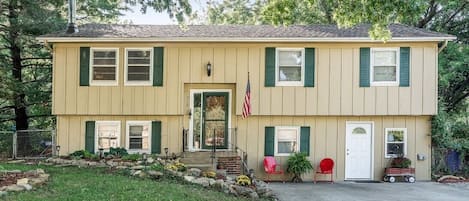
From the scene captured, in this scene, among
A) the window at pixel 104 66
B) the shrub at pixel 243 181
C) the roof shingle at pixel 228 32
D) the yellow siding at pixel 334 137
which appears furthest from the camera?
the yellow siding at pixel 334 137

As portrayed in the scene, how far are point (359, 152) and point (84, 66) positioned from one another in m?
9.58

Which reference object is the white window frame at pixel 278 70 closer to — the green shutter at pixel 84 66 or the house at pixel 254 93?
the house at pixel 254 93

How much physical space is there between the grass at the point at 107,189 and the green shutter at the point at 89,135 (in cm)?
360

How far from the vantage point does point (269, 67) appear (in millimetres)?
14625

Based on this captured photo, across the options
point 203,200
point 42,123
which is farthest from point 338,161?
point 42,123

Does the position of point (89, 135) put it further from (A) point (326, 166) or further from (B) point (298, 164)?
(A) point (326, 166)

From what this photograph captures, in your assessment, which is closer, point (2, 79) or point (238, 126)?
point (238, 126)

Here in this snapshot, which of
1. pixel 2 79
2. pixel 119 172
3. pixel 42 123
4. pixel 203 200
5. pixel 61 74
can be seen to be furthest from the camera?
pixel 42 123

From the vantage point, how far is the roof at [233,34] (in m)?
14.3

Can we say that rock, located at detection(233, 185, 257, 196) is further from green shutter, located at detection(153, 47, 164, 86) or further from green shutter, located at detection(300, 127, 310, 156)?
green shutter, located at detection(153, 47, 164, 86)

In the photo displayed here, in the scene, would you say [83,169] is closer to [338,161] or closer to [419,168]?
[338,161]

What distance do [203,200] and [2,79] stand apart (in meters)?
11.9

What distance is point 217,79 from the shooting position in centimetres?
1456

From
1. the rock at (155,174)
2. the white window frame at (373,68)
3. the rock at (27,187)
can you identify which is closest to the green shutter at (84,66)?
the rock at (155,174)
